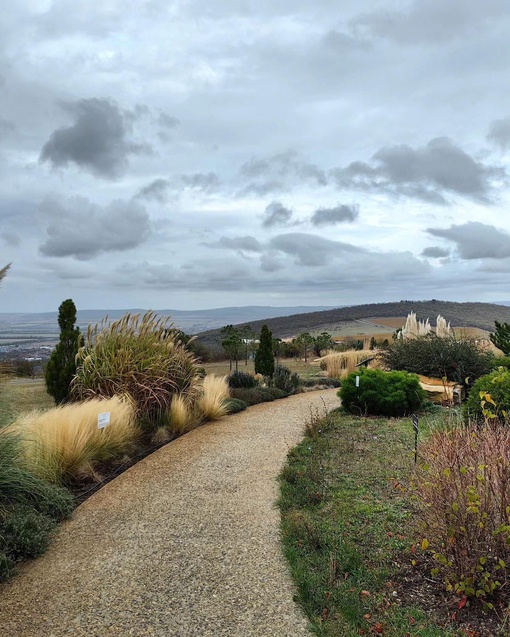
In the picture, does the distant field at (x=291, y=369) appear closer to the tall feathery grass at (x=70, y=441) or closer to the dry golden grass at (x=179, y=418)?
the dry golden grass at (x=179, y=418)

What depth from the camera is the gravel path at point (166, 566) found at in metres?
3.36

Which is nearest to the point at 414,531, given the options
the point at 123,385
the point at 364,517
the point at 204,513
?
the point at 364,517

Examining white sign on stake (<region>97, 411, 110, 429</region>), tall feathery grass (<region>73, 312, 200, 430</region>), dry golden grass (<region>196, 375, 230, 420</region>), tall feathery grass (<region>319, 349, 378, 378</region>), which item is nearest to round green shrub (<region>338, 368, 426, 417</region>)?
dry golden grass (<region>196, 375, 230, 420</region>)

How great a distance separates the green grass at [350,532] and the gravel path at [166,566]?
0.19m

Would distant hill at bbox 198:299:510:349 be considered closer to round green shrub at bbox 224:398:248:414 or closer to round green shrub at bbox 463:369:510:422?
round green shrub at bbox 224:398:248:414

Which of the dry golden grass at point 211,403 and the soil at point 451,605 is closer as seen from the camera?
the soil at point 451,605

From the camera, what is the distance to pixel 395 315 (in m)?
45.3

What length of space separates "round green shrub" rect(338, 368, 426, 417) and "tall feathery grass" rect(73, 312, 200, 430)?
318cm

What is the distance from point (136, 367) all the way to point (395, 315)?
39.0 m

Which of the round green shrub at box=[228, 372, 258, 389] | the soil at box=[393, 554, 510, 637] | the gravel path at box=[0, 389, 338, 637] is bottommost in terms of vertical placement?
the gravel path at box=[0, 389, 338, 637]

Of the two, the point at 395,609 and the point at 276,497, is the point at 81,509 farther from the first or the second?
the point at 395,609

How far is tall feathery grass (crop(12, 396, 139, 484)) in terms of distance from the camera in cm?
568

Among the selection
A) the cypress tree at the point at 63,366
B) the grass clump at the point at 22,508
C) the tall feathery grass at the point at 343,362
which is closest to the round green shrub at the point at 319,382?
the tall feathery grass at the point at 343,362

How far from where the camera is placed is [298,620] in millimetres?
3342
